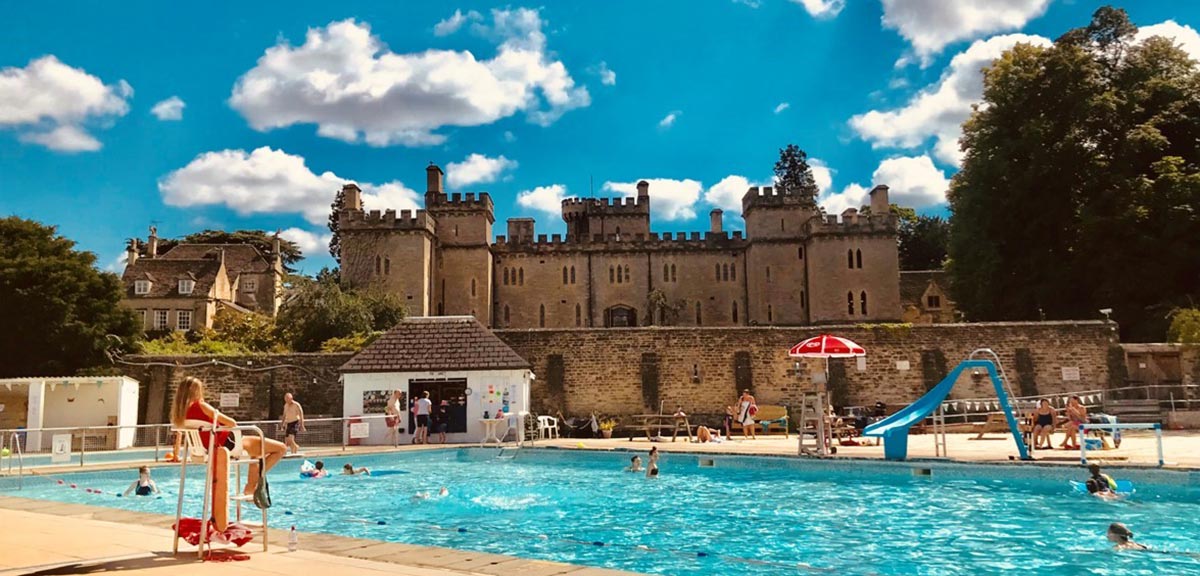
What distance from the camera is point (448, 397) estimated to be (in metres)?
22.3

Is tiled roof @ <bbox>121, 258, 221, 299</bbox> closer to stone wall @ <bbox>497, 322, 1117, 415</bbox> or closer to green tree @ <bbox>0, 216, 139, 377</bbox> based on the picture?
green tree @ <bbox>0, 216, 139, 377</bbox>

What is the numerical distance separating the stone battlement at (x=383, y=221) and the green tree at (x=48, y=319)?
57.0 ft

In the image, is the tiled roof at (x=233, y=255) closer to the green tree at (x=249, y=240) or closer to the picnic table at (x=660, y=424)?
the green tree at (x=249, y=240)

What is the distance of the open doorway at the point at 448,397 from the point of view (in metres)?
Result: 21.8

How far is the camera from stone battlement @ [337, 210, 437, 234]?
42.8 meters

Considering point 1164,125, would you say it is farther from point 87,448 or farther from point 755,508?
point 87,448

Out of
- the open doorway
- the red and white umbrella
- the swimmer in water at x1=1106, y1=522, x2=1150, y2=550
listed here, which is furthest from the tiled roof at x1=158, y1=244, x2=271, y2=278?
the swimmer in water at x1=1106, y1=522, x2=1150, y2=550

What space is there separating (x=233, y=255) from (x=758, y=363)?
1632 inches

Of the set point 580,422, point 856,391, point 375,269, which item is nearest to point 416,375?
point 580,422

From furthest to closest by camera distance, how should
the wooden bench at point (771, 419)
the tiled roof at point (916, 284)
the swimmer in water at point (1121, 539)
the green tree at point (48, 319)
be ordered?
the tiled roof at point (916, 284) < the green tree at point (48, 319) < the wooden bench at point (771, 419) < the swimmer in water at point (1121, 539)

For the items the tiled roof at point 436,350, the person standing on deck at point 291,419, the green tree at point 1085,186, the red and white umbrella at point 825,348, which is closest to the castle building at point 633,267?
the green tree at point 1085,186

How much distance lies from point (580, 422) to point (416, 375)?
571cm

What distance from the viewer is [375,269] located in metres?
42.6

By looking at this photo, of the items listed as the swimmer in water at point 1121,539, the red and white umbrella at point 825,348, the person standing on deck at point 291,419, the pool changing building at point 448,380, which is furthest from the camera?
the pool changing building at point 448,380
